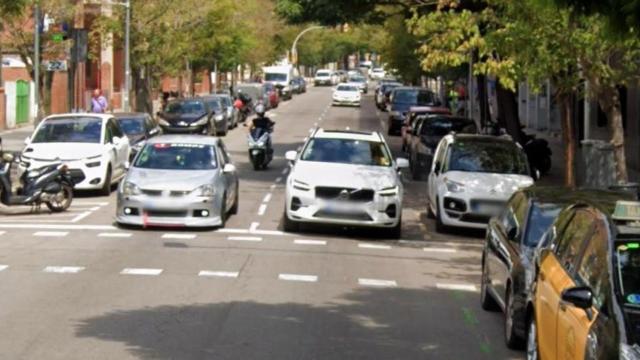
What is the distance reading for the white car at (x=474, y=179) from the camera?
689 inches

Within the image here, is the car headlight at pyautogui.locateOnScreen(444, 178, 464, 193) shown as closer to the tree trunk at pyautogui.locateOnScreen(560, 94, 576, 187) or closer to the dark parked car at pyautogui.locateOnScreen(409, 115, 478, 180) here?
the tree trunk at pyautogui.locateOnScreen(560, 94, 576, 187)

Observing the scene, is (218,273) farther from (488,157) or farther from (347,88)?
(347,88)

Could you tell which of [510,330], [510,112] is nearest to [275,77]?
[510,112]

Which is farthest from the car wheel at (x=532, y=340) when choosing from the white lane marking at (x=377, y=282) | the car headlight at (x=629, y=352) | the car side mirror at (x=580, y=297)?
the white lane marking at (x=377, y=282)

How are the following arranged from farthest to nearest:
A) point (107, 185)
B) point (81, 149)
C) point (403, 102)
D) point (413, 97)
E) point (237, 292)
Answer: point (413, 97), point (403, 102), point (107, 185), point (81, 149), point (237, 292)

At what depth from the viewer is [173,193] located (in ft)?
55.0

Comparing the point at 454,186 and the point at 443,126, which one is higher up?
the point at 443,126

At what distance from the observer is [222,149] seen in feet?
62.8

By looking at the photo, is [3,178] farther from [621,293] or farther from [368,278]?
[621,293]

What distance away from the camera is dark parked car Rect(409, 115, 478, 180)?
90.2 ft

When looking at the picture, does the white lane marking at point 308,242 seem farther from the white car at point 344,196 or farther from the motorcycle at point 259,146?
the motorcycle at point 259,146

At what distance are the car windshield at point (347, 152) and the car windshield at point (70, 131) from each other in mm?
6042

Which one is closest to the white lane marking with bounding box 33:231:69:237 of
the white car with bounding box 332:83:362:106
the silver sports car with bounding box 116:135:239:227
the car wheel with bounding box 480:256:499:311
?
the silver sports car with bounding box 116:135:239:227

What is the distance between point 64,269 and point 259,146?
15.0m
